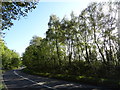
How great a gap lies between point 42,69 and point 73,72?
16956 millimetres

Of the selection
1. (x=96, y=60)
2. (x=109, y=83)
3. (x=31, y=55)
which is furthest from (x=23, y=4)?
(x=31, y=55)

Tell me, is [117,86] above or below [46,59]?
below

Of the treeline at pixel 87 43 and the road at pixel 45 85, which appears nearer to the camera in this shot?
the road at pixel 45 85

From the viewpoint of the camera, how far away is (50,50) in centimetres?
Result: 3834

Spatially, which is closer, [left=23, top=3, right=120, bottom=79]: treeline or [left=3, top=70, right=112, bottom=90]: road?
[left=3, top=70, right=112, bottom=90]: road

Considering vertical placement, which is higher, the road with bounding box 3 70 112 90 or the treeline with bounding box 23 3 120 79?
Result: the treeline with bounding box 23 3 120 79

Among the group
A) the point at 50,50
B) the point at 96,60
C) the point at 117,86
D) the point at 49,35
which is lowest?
the point at 117,86

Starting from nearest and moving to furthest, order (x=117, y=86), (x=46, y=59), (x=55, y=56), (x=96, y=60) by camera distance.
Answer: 1. (x=117, y=86)
2. (x=96, y=60)
3. (x=55, y=56)
4. (x=46, y=59)

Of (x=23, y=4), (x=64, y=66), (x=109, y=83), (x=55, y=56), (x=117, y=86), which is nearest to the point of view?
(x=23, y=4)

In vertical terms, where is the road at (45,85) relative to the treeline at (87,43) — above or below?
below

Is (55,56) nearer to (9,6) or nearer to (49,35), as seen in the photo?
(49,35)

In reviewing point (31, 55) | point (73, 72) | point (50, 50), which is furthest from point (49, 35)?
point (31, 55)

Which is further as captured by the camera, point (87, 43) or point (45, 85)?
point (87, 43)

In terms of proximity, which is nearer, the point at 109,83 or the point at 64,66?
the point at 109,83
